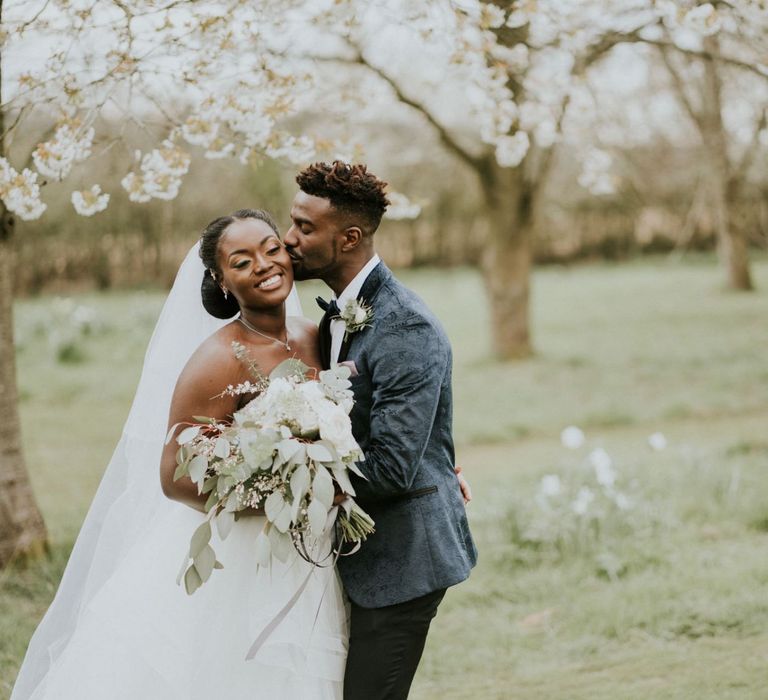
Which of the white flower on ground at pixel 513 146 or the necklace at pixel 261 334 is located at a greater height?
the white flower on ground at pixel 513 146

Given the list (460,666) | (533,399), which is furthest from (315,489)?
(533,399)

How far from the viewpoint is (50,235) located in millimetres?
20094

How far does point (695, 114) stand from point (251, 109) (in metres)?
11.9

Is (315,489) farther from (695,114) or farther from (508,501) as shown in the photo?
(695,114)

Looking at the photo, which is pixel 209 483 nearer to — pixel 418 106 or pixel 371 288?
pixel 371 288

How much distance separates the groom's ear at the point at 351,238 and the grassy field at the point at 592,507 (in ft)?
7.92

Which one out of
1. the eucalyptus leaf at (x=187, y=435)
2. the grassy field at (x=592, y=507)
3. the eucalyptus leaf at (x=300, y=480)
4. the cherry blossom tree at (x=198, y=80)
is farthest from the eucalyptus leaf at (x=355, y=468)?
the grassy field at (x=592, y=507)

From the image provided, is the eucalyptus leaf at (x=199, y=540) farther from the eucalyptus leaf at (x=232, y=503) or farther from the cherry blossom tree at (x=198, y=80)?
the cherry blossom tree at (x=198, y=80)

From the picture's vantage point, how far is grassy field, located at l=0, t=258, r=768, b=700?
4.61 metres

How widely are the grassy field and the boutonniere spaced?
2280 mm

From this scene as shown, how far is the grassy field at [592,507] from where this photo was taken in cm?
461

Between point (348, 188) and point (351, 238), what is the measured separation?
0.50 ft

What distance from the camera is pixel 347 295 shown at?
2.90 metres

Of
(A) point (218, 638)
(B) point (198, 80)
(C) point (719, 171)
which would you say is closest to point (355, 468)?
(A) point (218, 638)
